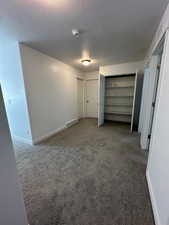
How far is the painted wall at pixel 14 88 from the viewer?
2.36m

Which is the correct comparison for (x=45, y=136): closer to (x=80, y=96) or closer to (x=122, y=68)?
(x=80, y=96)

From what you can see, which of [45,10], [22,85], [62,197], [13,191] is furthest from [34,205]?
[45,10]

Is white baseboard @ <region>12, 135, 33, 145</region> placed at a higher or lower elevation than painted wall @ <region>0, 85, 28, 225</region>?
lower

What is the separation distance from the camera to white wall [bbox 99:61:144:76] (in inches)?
148

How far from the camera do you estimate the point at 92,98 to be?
17.7ft

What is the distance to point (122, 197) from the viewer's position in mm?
1344

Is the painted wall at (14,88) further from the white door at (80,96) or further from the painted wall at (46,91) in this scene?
the white door at (80,96)

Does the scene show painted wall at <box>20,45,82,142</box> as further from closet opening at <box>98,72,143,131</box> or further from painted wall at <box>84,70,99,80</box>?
closet opening at <box>98,72,143,131</box>

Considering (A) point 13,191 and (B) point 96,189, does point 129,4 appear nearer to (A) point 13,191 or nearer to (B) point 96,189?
(A) point 13,191

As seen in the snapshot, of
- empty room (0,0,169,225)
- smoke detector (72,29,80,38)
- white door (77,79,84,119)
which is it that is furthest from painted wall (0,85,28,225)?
white door (77,79,84,119)

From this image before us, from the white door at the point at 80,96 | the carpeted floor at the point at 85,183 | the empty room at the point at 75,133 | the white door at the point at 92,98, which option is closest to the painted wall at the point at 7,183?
the empty room at the point at 75,133

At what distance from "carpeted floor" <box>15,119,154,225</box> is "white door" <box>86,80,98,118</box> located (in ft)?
9.56

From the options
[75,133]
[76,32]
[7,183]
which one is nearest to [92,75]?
[75,133]

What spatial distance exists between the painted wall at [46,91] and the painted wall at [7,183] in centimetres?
208
